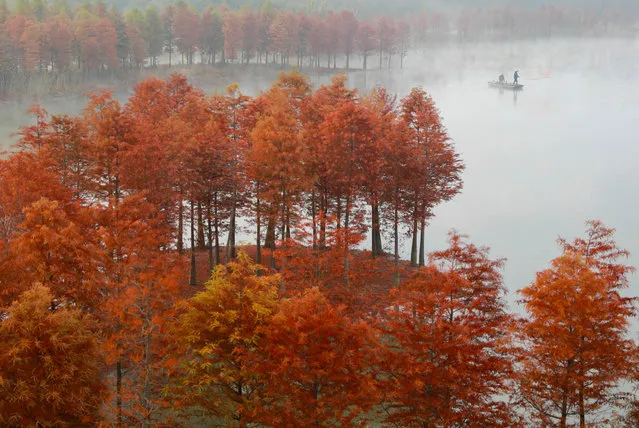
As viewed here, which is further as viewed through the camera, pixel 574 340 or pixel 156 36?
pixel 156 36

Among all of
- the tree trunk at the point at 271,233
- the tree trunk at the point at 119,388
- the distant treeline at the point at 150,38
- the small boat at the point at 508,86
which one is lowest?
the tree trunk at the point at 119,388

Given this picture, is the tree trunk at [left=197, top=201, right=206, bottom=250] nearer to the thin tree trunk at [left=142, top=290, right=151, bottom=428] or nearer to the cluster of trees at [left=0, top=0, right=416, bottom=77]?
the thin tree trunk at [left=142, top=290, right=151, bottom=428]

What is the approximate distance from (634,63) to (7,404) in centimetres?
19337

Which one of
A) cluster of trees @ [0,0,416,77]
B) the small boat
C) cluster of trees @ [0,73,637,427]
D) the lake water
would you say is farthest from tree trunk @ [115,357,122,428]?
the small boat

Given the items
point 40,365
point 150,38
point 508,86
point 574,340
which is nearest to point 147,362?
point 40,365

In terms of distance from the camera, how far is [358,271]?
102 ft

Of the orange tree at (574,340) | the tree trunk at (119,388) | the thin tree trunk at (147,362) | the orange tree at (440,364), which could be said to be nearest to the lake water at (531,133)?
the orange tree at (574,340)

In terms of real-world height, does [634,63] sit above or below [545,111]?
above

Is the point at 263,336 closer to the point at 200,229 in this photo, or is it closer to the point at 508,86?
the point at 200,229

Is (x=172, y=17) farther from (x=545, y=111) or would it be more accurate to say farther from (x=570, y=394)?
(x=570, y=394)

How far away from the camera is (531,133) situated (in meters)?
106

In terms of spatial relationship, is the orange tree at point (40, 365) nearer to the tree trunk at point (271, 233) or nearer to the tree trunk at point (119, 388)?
the tree trunk at point (119, 388)

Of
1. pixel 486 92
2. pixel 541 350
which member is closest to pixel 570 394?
pixel 541 350

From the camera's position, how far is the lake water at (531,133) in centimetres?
5924
